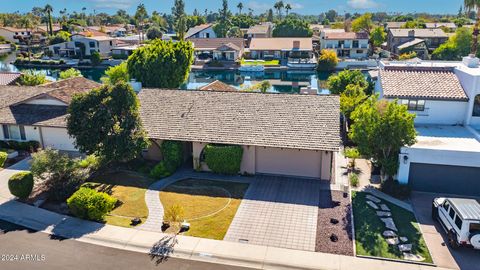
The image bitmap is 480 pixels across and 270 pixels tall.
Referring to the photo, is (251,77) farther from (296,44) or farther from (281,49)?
(296,44)

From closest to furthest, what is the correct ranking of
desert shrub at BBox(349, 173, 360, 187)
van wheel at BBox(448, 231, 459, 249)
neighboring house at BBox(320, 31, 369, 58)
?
van wheel at BBox(448, 231, 459, 249) < desert shrub at BBox(349, 173, 360, 187) < neighboring house at BBox(320, 31, 369, 58)

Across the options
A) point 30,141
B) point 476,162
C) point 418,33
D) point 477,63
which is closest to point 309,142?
point 476,162

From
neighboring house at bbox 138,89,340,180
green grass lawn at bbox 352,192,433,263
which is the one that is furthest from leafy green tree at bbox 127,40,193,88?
green grass lawn at bbox 352,192,433,263

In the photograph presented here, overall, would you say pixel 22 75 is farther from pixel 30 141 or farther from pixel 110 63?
pixel 110 63

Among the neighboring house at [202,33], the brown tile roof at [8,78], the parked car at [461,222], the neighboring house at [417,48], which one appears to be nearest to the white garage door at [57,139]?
the brown tile roof at [8,78]

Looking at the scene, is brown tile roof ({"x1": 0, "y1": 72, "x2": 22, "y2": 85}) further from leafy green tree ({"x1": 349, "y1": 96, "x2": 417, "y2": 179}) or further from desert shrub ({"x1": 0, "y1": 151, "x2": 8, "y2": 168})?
leafy green tree ({"x1": 349, "y1": 96, "x2": 417, "y2": 179})

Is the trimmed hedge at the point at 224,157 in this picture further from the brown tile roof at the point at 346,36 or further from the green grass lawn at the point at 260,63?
the brown tile roof at the point at 346,36

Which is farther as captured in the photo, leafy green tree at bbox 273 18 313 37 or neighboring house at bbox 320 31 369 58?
leafy green tree at bbox 273 18 313 37
